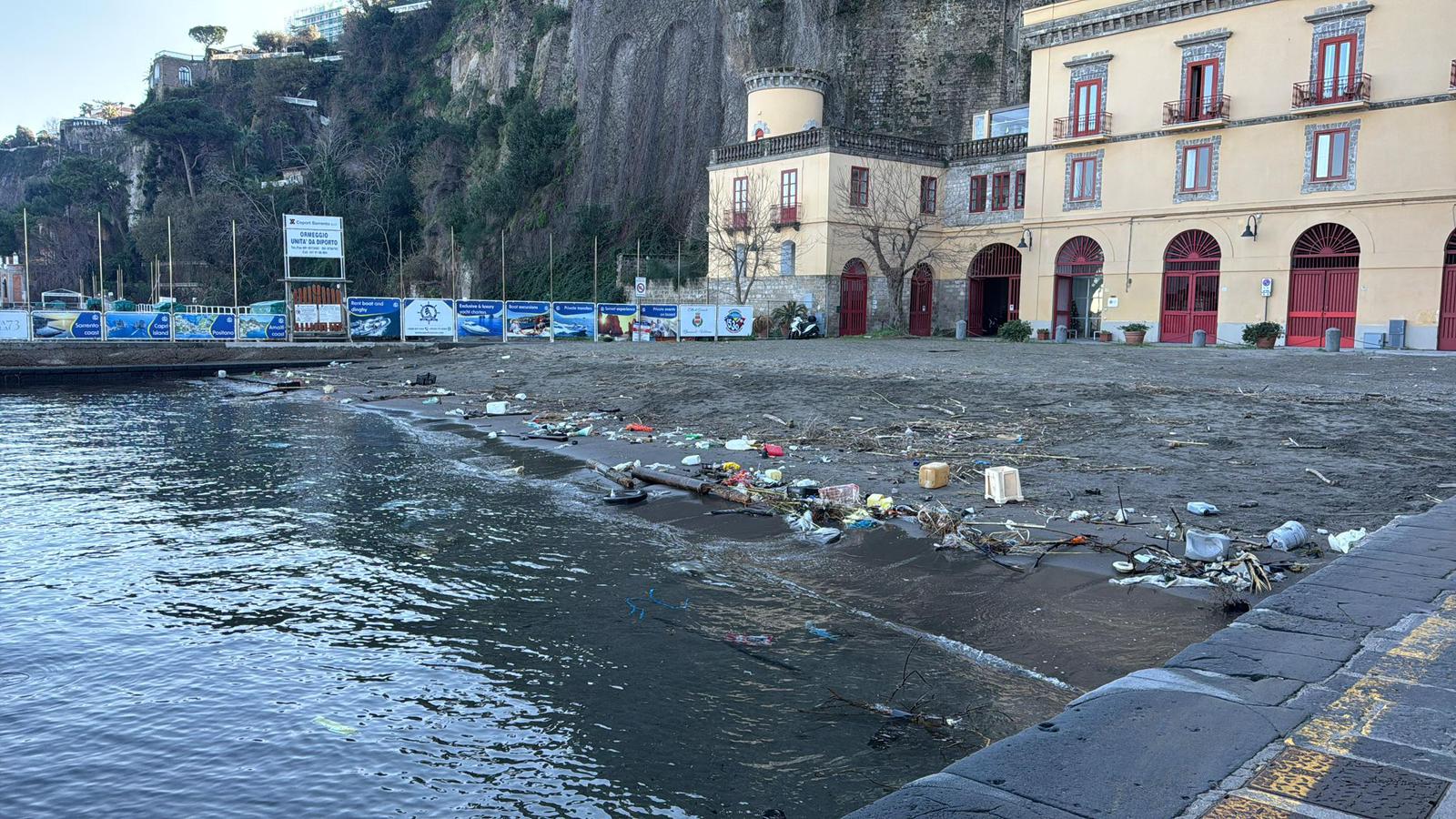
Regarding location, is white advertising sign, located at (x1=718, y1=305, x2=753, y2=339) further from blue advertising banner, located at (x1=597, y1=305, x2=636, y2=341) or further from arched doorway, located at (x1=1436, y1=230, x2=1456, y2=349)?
arched doorway, located at (x1=1436, y1=230, x2=1456, y2=349)

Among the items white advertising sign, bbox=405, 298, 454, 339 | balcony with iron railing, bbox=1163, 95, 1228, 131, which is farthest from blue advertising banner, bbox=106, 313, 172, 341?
balcony with iron railing, bbox=1163, 95, 1228, 131

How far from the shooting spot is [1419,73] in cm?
2781

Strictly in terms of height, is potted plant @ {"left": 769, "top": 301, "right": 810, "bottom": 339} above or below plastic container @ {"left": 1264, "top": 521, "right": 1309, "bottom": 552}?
above

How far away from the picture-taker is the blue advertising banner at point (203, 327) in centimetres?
3127

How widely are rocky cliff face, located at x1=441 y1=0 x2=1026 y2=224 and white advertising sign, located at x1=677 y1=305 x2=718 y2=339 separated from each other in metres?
13.2

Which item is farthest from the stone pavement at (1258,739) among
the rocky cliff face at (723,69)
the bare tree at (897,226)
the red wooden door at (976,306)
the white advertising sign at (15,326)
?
the rocky cliff face at (723,69)

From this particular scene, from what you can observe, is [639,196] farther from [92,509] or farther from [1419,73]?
[92,509]

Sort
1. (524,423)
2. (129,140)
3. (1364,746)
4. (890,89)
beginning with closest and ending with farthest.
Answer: (1364,746), (524,423), (890,89), (129,140)

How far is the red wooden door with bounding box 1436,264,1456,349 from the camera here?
91.6ft

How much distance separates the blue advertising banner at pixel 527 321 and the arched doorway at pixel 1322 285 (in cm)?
2580

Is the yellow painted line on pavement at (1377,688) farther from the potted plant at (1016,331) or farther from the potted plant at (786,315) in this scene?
the potted plant at (786,315)

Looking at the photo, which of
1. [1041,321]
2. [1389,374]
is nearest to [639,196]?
[1041,321]

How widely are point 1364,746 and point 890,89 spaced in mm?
47539

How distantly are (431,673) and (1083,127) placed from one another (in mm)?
35013
